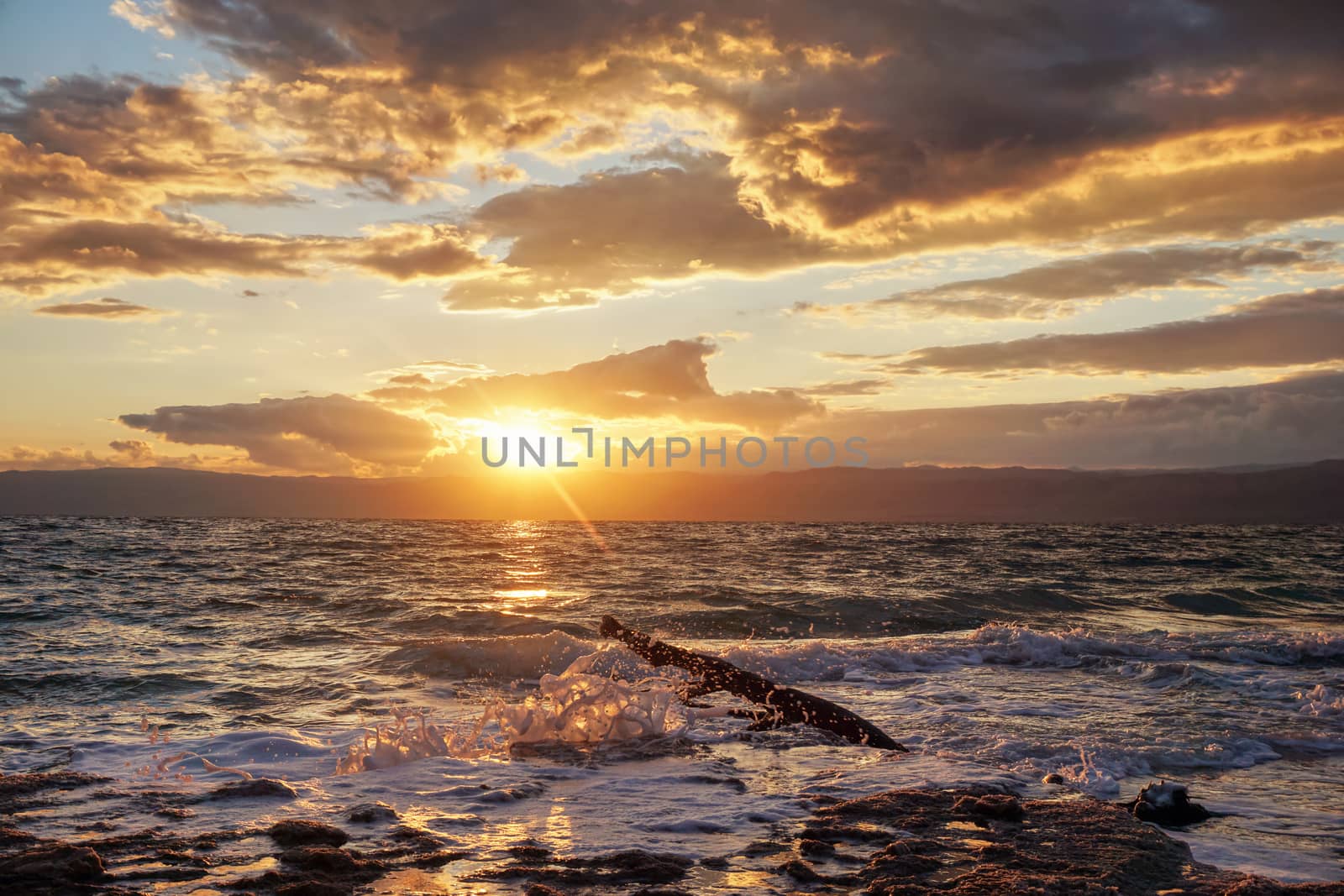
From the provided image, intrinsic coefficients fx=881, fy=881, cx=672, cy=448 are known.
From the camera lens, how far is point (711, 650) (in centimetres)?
1378

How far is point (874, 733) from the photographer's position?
7621 mm

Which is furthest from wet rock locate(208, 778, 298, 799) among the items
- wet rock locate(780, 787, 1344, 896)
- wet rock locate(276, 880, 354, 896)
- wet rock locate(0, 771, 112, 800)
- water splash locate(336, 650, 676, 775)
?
wet rock locate(780, 787, 1344, 896)

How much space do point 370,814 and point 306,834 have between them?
55 cm

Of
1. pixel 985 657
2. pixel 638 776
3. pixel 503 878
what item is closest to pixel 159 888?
pixel 503 878

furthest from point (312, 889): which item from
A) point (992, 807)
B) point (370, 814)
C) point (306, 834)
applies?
point (992, 807)

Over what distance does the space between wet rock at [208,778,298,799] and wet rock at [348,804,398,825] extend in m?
0.66

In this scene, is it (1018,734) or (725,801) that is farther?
(1018,734)

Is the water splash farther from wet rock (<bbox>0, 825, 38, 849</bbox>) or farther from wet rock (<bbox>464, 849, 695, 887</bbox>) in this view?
wet rock (<bbox>464, 849, 695, 887</bbox>)

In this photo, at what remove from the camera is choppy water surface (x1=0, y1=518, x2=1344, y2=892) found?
592cm

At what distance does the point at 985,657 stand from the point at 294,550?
105 ft

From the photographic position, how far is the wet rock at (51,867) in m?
4.21

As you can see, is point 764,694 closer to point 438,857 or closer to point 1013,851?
point 1013,851

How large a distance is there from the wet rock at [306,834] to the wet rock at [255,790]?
90cm

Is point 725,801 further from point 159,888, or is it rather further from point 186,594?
point 186,594
